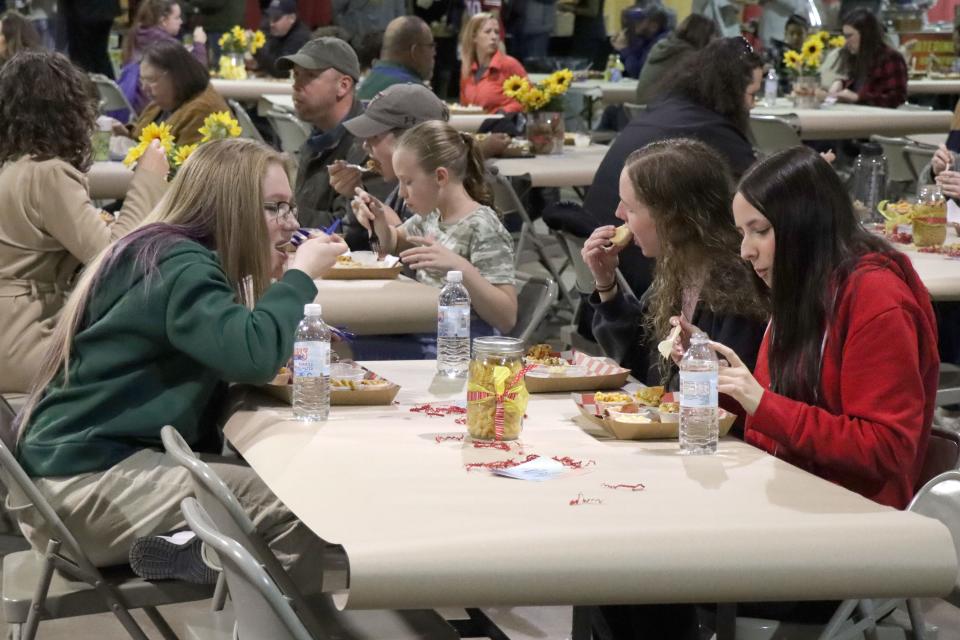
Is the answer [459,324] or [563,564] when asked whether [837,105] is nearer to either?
[459,324]

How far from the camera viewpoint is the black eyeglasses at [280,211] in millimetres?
3133

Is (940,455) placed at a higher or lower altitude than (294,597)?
higher

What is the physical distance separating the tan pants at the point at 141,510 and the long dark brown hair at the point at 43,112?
1627mm

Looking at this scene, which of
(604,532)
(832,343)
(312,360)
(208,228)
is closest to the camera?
(604,532)

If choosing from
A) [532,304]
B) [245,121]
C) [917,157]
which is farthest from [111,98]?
[532,304]

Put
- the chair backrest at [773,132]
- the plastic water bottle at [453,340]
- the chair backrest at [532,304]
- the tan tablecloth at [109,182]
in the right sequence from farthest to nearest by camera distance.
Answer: the chair backrest at [773,132]
the tan tablecloth at [109,182]
the chair backrest at [532,304]
the plastic water bottle at [453,340]

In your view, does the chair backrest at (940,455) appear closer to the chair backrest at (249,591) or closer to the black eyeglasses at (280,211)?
the chair backrest at (249,591)

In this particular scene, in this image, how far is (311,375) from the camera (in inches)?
112

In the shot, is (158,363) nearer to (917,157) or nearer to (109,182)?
(109,182)

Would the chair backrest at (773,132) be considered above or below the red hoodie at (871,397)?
below

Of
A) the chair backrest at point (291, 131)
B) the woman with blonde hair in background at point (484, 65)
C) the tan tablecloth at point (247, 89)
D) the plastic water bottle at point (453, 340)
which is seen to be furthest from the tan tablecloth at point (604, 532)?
the tan tablecloth at point (247, 89)

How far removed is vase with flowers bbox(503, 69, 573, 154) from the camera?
710 centimetres

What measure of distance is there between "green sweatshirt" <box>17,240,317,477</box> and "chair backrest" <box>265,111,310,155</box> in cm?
491

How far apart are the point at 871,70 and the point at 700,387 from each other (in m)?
7.66
